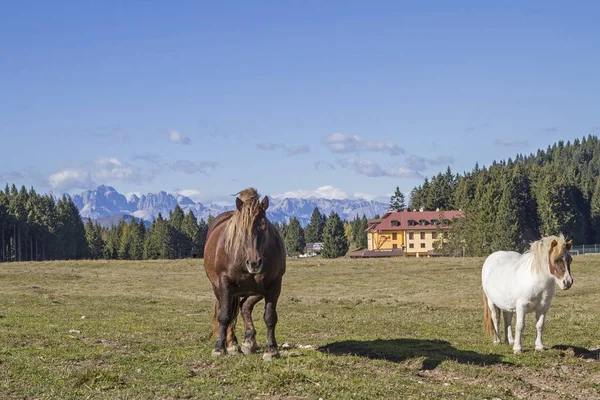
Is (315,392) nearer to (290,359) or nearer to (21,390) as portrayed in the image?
(290,359)

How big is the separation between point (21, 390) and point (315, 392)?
460cm

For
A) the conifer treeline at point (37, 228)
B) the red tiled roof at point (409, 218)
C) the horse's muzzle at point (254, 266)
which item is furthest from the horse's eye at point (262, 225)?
the red tiled roof at point (409, 218)

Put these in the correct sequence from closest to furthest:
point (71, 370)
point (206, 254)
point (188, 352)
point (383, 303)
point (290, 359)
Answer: point (71, 370), point (290, 359), point (188, 352), point (206, 254), point (383, 303)

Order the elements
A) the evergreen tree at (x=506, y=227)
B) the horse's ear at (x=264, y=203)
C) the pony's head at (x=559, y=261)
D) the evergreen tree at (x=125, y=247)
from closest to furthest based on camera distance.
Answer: the horse's ear at (x=264, y=203) → the pony's head at (x=559, y=261) → the evergreen tree at (x=506, y=227) → the evergreen tree at (x=125, y=247)

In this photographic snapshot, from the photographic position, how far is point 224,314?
1260 cm

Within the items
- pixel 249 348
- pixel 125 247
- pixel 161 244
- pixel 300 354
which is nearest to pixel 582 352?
pixel 300 354

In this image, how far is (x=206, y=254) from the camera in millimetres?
13859

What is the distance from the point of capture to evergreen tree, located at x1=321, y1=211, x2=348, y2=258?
159 meters

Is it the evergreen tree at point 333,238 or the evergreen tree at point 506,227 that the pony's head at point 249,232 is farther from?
the evergreen tree at point 333,238

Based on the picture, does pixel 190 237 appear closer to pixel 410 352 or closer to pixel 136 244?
pixel 136 244

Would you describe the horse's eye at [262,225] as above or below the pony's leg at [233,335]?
above

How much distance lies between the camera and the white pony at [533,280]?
13.8 m

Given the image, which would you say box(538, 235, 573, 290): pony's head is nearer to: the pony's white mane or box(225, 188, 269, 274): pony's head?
the pony's white mane

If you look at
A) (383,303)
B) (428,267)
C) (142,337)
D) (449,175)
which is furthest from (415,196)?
(142,337)
